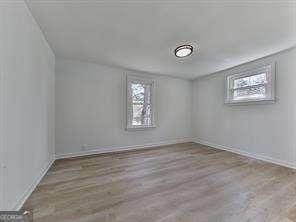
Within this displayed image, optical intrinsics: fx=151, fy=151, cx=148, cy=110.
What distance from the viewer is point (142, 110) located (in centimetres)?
446

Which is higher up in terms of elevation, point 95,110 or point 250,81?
point 250,81

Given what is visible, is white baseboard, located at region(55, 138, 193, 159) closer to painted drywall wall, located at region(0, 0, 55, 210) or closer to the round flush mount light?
painted drywall wall, located at region(0, 0, 55, 210)

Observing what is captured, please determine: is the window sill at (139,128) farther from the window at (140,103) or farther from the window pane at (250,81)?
the window pane at (250,81)

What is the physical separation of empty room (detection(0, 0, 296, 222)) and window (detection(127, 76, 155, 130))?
32 mm

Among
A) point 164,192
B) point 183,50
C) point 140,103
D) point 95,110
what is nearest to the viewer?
point 164,192

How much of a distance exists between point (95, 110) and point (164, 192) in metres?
2.54

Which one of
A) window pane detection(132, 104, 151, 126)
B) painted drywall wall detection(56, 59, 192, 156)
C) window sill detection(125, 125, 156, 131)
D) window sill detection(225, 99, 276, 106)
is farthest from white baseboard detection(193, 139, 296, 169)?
window pane detection(132, 104, 151, 126)

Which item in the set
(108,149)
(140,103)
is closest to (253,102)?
(140,103)

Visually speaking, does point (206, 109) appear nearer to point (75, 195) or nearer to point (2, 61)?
point (75, 195)

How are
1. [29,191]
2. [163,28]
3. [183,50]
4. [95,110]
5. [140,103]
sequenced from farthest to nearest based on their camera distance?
[140,103]
[95,110]
[183,50]
[163,28]
[29,191]

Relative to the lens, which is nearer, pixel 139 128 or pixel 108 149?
pixel 108 149

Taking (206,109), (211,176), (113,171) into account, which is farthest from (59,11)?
(206,109)

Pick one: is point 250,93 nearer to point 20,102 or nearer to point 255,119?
point 255,119

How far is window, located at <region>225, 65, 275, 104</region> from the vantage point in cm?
318
